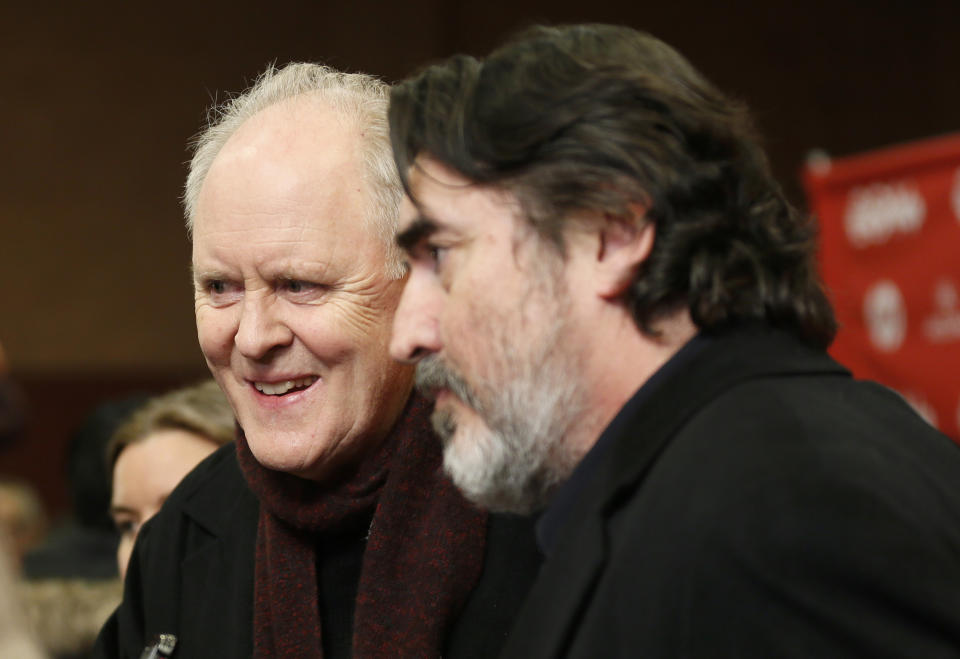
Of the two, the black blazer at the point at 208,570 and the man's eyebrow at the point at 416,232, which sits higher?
the man's eyebrow at the point at 416,232

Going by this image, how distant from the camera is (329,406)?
186 cm

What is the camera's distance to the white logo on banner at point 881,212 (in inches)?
130

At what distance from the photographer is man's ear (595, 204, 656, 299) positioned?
1.39 m

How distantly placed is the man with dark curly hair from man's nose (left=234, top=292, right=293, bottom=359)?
1.13 feet

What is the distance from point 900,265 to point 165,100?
4.00m

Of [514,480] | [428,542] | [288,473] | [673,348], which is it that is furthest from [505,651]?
[288,473]

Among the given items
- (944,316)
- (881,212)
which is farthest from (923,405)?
(881,212)

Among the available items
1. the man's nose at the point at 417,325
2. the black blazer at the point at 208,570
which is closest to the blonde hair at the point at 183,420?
the black blazer at the point at 208,570

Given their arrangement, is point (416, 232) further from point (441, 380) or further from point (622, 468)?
point (622, 468)

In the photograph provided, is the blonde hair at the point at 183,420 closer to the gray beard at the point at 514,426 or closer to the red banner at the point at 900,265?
the gray beard at the point at 514,426

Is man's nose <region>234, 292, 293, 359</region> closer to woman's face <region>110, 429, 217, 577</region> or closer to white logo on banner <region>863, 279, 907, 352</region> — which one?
woman's face <region>110, 429, 217, 577</region>

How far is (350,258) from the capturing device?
6.09 feet

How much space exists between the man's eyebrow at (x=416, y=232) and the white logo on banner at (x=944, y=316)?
2135 mm

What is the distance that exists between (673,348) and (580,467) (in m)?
0.18
